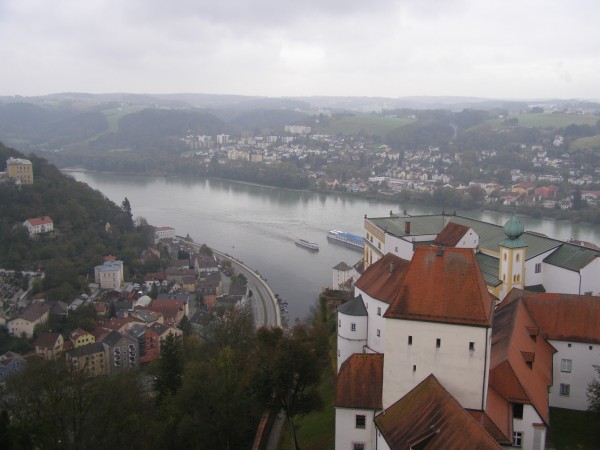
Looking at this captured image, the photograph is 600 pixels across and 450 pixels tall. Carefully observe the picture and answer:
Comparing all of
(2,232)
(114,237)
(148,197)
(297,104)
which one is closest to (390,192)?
(148,197)

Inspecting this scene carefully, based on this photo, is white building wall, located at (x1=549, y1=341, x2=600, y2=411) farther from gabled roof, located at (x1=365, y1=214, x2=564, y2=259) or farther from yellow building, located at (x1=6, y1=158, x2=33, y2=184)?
→ yellow building, located at (x1=6, y1=158, x2=33, y2=184)

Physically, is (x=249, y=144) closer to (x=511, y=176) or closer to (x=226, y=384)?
(x=511, y=176)

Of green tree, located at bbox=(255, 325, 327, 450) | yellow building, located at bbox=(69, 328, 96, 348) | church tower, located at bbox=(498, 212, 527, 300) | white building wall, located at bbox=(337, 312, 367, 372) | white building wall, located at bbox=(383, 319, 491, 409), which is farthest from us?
yellow building, located at bbox=(69, 328, 96, 348)

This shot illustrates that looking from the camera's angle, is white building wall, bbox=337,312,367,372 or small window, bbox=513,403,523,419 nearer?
small window, bbox=513,403,523,419

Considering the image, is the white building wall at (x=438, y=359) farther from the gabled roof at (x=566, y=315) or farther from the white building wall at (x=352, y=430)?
the gabled roof at (x=566, y=315)

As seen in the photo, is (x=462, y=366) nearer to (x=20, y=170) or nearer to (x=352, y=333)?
(x=352, y=333)

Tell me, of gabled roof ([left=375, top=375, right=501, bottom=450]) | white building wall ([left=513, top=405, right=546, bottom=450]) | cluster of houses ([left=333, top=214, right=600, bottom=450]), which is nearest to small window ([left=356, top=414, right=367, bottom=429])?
cluster of houses ([left=333, top=214, right=600, bottom=450])
